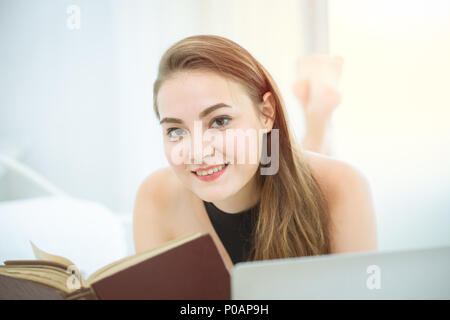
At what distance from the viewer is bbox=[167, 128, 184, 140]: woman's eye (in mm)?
903

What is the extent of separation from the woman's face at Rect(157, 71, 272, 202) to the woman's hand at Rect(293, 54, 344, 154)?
0.25 meters

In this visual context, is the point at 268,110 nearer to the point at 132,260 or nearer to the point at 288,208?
the point at 288,208

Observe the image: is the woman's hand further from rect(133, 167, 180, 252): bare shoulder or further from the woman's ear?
rect(133, 167, 180, 252): bare shoulder

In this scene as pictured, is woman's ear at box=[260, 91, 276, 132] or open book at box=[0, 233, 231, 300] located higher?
woman's ear at box=[260, 91, 276, 132]

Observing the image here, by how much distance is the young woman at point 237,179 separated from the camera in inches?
34.7

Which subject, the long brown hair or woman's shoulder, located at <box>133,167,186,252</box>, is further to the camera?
woman's shoulder, located at <box>133,167,186,252</box>

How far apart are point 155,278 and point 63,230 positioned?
0.65 meters

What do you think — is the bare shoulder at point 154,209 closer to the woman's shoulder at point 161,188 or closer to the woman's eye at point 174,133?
the woman's shoulder at point 161,188

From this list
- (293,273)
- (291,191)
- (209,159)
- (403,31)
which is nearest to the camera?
(293,273)

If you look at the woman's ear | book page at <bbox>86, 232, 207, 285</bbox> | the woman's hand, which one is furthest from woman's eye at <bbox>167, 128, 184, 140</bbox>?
the woman's hand

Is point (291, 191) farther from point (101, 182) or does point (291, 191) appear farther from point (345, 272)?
point (101, 182)

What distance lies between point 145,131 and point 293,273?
63cm
